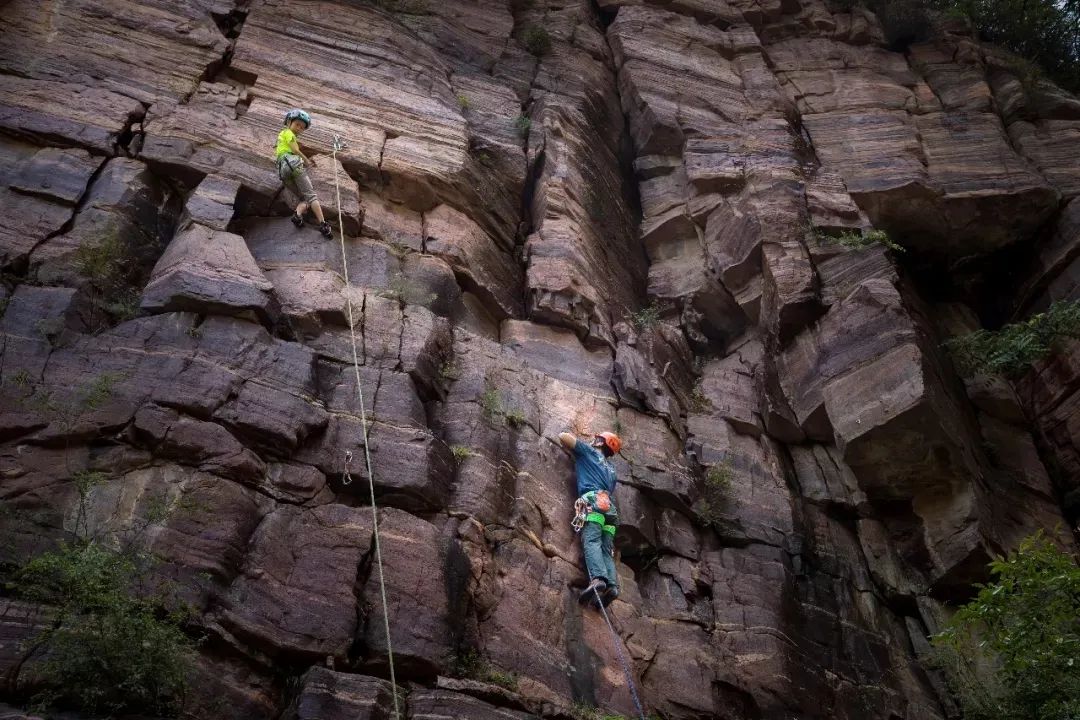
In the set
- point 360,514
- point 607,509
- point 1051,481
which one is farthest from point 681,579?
point 1051,481

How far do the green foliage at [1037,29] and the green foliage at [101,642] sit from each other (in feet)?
67.5

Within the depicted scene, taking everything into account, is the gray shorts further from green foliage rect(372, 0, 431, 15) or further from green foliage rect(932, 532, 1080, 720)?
green foliage rect(932, 532, 1080, 720)

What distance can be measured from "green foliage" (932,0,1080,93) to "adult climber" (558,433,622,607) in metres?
15.5

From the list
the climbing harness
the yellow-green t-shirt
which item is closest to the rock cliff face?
the climbing harness

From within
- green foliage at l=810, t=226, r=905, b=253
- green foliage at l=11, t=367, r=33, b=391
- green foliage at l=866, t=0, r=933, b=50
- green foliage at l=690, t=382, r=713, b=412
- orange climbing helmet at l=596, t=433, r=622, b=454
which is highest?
green foliage at l=866, t=0, r=933, b=50

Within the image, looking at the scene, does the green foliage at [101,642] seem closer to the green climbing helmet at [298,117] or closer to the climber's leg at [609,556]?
the climber's leg at [609,556]

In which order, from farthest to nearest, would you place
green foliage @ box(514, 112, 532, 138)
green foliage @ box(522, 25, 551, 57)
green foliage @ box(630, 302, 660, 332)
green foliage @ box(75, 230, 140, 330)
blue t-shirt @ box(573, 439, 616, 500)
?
green foliage @ box(522, 25, 551, 57) → green foliage @ box(514, 112, 532, 138) → green foliage @ box(630, 302, 660, 332) → blue t-shirt @ box(573, 439, 616, 500) → green foliage @ box(75, 230, 140, 330)

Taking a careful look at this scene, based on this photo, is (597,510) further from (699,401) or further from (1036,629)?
(1036,629)

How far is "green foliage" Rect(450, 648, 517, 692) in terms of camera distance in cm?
813

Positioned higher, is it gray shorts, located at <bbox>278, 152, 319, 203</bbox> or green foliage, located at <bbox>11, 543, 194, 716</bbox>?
gray shorts, located at <bbox>278, 152, 319, 203</bbox>

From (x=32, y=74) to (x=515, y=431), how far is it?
7.97 m

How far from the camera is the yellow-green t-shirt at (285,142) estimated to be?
1176 centimetres

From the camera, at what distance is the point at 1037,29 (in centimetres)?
2053

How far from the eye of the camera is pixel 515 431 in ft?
35.1
